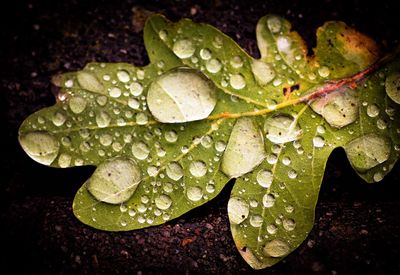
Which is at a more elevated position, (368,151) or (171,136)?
(368,151)

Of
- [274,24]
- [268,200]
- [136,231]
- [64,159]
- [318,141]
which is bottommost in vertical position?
[136,231]

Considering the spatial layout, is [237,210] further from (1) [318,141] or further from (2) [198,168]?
(1) [318,141]

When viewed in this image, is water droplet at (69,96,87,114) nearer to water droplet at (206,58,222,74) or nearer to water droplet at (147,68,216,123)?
water droplet at (147,68,216,123)

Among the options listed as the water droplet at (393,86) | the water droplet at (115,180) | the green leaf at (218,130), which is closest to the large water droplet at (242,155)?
the green leaf at (218,130)

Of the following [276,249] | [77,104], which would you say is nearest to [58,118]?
[77,104]

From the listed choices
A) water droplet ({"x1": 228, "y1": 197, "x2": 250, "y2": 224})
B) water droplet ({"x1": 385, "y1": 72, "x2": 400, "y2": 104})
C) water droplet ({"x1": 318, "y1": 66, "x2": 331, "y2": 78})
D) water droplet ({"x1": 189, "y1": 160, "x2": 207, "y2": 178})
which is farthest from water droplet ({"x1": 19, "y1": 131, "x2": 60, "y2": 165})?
water droplet ({"x1": 385, "y1": 72, "x2": 400, "y2": 104})

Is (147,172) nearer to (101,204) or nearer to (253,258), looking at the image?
(101,204)
